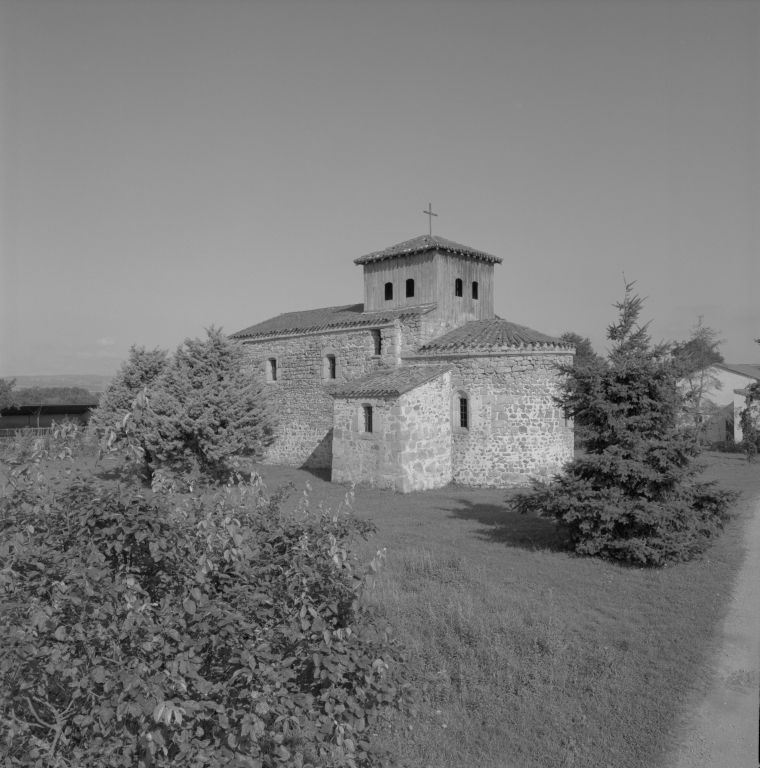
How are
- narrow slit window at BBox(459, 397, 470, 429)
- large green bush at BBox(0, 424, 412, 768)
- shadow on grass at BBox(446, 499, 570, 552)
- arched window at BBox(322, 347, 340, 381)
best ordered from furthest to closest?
arched window at BBox(322, 347, 340, 381) → narrow slit window at BBox(459, 397, 470, 429) → shadow on grass at BBox(446, 499, 570, 552) → large green bush at BBox(0, 424, 412, 768)

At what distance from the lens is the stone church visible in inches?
803

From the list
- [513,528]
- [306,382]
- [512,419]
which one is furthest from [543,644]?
[306,382]

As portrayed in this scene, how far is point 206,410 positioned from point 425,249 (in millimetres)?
10334

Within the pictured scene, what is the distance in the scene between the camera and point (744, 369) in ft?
147

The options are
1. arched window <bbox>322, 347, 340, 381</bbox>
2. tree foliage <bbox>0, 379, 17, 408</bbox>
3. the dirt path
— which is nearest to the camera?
the dirt path

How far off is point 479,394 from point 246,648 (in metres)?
17.7

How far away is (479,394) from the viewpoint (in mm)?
20906

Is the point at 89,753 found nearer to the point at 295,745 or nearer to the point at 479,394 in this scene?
the point at 295,745

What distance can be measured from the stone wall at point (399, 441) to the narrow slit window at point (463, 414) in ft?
Result: 1.31

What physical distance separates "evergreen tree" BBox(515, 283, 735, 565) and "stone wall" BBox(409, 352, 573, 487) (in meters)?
7.92

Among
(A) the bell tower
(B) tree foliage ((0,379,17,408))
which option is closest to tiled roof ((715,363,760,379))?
(A) the bell tower

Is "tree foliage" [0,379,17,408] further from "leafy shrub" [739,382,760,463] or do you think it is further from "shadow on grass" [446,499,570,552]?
"leafy shrub" [739,382,760,463]

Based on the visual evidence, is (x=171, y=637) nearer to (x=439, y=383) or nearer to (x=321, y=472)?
(x=439, y=383)

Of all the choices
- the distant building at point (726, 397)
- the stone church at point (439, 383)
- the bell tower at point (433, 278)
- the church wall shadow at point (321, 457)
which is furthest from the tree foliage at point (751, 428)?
the church wall shadow at point (321, 457)
